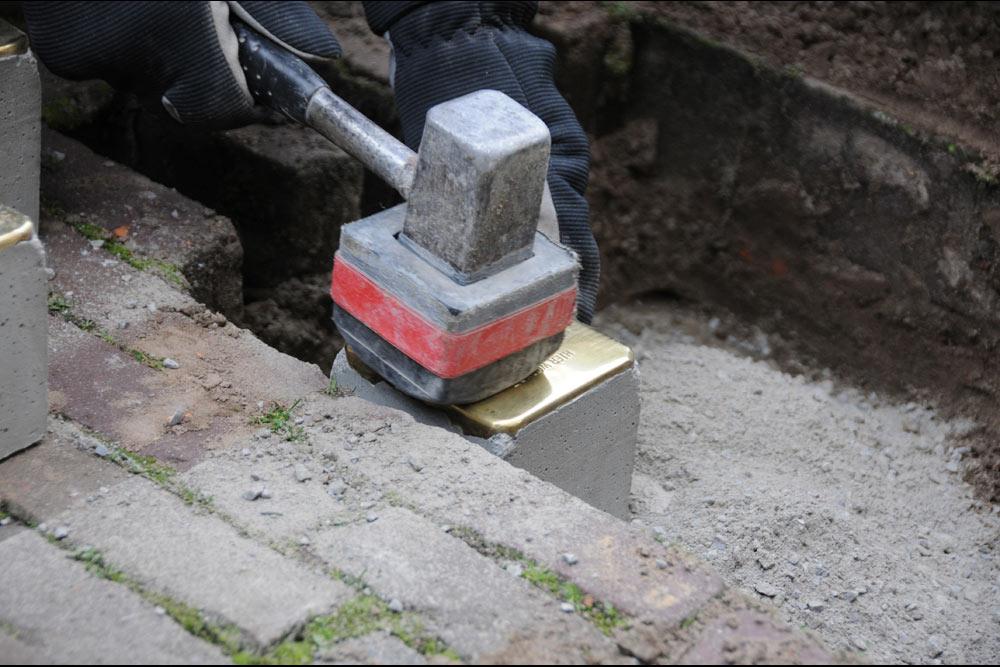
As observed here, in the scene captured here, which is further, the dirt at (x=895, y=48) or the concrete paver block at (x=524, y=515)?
the dirt at (x=895, y=48)

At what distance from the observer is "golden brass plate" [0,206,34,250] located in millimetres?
1812

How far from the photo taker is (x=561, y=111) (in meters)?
2.54

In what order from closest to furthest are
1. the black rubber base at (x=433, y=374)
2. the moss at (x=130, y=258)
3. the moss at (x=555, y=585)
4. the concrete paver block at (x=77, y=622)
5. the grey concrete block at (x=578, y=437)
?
the concrete paver block at (x=77, y=622) → the moss at (x=555, y=585) → the black rubber base at (x=433, y=374) → the grey concrete block at (x=578, y=437) → the moss at (x=130, y=258)

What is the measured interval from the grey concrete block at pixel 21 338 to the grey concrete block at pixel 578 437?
530mm

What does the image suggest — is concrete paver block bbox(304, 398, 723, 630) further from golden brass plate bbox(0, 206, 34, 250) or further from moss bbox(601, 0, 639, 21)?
moss bbox(601, 0, 639, 21)

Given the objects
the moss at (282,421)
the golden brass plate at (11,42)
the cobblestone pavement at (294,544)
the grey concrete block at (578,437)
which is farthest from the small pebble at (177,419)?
the golden brass plate at (11,42)

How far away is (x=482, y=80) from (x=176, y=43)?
24.5 inches

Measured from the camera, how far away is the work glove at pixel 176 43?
239 centimetres

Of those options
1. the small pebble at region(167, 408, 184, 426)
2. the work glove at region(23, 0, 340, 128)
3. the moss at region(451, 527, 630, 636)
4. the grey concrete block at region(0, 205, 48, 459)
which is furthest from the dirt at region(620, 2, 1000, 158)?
the grey concrete block at region(0, 205, 48, 459)

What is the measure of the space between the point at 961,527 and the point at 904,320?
0.69 meters

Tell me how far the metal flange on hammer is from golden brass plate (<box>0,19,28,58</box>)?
27.5 inches

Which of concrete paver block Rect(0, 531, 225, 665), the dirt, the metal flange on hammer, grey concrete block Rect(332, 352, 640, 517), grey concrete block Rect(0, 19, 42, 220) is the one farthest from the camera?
the dirt

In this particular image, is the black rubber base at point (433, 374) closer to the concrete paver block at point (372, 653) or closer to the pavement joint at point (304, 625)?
the pavement joint at point (304, 625)

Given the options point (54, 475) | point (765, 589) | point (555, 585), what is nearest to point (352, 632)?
point (555, 585)
